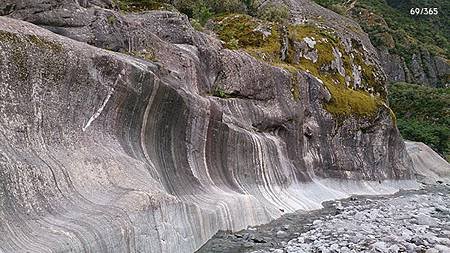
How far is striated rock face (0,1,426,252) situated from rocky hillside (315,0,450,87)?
77.2 m

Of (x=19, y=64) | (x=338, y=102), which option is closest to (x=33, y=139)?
(x=19, y=64)

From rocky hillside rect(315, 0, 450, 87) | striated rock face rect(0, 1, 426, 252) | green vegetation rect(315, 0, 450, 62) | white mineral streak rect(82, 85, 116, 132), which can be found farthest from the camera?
green vegetation rect(315, 0, 450, 62)

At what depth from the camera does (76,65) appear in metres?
15.1

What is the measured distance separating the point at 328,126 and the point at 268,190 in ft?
44.0

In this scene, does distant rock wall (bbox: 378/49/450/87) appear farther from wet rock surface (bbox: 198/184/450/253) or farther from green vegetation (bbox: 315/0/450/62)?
wet rock surface (bbox: 198/184/450/253)

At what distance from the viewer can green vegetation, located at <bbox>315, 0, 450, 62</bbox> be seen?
4921 inches

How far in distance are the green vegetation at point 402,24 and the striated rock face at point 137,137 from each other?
77306 millimetres

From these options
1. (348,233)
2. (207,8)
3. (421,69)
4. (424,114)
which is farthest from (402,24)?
(348,233)

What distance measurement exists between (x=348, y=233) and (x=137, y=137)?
8.47 meters

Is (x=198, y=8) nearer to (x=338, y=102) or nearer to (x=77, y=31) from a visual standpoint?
(x=338, y=102)

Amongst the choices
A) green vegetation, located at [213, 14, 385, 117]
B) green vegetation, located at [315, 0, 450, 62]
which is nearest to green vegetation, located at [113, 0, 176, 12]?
green vegetation, located at [213, 14, 385, 117]

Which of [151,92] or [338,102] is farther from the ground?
[151,92]

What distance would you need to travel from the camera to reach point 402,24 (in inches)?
5822

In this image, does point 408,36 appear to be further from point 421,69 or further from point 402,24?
point 421,69
